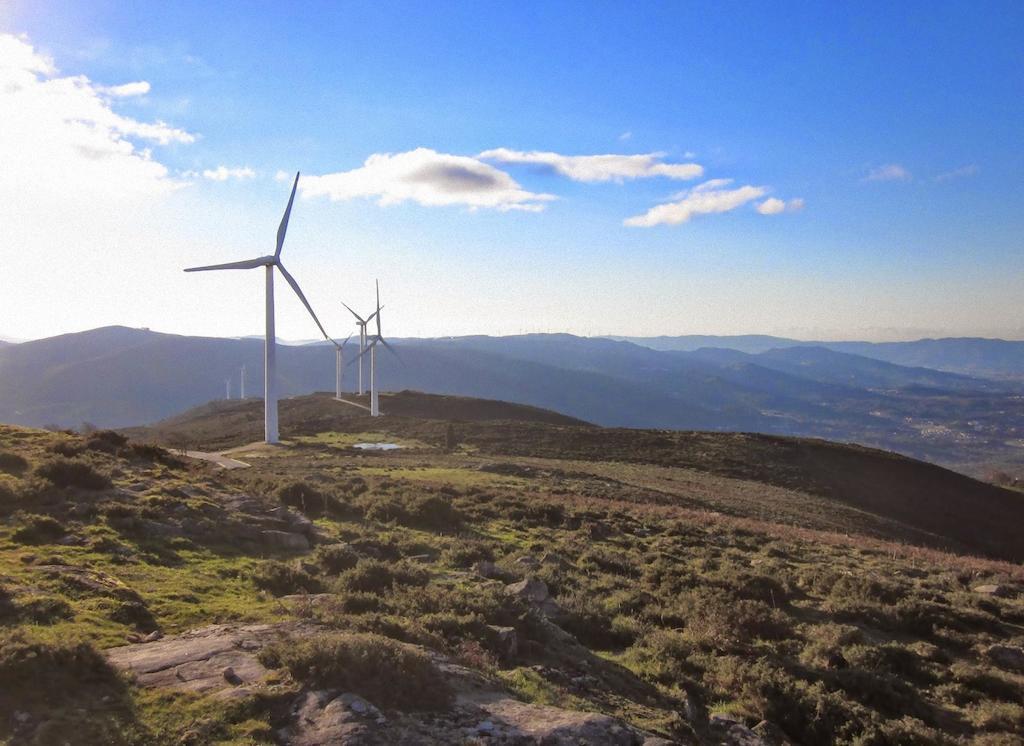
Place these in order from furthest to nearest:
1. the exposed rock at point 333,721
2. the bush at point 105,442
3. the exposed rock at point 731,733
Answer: the bush at point 105,442 → the exposed rock at point 731,733 → the exposed rock at point 333,721

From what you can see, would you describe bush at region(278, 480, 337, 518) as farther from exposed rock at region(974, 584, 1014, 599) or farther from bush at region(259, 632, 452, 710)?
exposed rock at region(974, 584, 1014, 599)

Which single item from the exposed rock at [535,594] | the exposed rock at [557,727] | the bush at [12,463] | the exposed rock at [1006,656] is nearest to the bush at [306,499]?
the bush at [12,463]

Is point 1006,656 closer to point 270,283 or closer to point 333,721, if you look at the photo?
point 333,721

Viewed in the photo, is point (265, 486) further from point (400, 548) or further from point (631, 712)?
point (631, 712)

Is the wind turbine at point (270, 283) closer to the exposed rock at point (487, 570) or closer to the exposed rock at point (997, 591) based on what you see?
the exposed rock at point (487, 570)

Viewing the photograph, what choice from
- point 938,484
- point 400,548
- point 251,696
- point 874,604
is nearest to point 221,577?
point 400,548

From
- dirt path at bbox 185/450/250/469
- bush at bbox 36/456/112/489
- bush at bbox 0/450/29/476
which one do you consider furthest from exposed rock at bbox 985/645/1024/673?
dirt path at bbox 185/450/250/469
